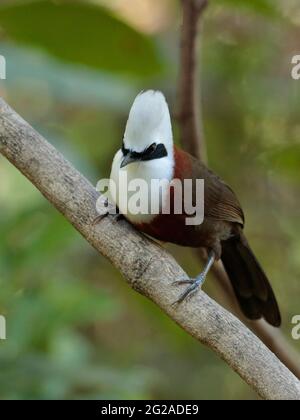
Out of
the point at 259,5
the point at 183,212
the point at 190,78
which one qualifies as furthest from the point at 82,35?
the point at 183,212

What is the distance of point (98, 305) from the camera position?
334 cm

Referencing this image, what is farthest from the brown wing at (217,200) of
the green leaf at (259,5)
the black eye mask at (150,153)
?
the green leaf at (259,5)

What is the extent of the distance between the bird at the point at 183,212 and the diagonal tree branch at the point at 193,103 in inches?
6.2

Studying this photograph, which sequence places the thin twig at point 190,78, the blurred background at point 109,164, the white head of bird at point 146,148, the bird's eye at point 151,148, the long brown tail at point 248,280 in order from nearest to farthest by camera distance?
1. the white head of bird at point 146,148
2. the bird's eye at point 151,148
3. the thin twig at point 190,78
4. the blurred background at point 109,164
5. the long brown tail at point 248,280

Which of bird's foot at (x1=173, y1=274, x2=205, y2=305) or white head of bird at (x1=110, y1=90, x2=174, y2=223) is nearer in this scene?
bird's foot at (x1=173, y1=274, x2=205, y2=305)

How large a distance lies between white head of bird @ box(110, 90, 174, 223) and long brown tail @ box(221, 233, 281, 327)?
0.73 m

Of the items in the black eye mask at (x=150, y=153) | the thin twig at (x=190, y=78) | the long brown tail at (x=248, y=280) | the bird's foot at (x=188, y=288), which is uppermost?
the thin twig at (x=190, y=78)

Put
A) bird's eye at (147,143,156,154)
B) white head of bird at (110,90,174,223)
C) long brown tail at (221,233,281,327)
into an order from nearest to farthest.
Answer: white head of bird at (110,90,174,223), bird's eye at (147,143,156,154), long brown tail at (221,233,281,327)

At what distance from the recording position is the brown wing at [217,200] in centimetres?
292

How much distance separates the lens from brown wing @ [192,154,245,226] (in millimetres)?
2920

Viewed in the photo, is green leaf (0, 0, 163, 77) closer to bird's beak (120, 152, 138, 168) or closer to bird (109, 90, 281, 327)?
bird (109, 90, 281, 327)

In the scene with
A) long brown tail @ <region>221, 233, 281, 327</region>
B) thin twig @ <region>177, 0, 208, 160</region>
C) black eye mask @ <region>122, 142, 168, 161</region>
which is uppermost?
thin twig @ <region>177, 0, 208, 160</region>

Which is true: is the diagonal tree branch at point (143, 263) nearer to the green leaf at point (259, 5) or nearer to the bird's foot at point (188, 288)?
the bird's foot at point (188, 288)

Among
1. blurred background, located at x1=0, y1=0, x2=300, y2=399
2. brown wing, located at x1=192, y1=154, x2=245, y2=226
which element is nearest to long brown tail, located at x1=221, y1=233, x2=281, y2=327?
brown wing, located at x1=192, y1=154, x2=245, y2=226
